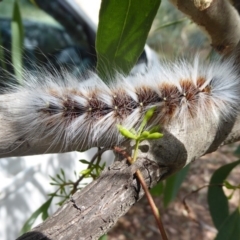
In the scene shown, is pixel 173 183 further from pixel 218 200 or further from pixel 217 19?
pixel 217 19

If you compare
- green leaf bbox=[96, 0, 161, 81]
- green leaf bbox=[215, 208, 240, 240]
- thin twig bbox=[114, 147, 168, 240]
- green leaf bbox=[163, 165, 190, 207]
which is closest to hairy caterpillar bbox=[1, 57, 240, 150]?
green leaf bbox=[96, 0, 161, 81]

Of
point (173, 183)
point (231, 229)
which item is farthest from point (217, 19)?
point (173, 183)

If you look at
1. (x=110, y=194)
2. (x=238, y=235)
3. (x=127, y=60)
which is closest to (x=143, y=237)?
(x=238, y=235)

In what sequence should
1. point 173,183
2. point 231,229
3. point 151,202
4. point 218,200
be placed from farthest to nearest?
point 173,183 → point 218,200 → point 231,229 → point 151,202

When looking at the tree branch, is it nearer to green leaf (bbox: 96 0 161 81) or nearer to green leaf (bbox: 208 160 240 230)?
green leaf (bbox: 96 0 161 81)

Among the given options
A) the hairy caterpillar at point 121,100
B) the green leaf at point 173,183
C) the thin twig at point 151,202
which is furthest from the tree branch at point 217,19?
the green leaf at point 173,183

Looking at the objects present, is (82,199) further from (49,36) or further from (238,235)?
(49,36)
